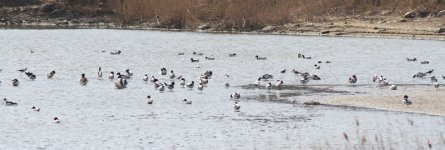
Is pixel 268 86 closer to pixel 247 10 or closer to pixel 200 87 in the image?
pixel 200 87

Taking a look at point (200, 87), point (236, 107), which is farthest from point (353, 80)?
point (236, 107)

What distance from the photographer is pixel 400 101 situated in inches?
890

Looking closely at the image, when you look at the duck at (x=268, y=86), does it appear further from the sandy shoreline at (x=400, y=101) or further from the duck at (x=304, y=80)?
the sandy shoreline at (x=400, y=101)

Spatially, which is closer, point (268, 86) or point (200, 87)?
point (200, 87)

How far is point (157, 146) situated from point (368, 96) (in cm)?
890

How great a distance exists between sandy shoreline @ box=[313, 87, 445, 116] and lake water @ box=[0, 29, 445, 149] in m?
0.61

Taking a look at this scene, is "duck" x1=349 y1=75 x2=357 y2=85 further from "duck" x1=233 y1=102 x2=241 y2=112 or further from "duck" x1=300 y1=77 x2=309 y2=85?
"duck" x1=233 y1=102 x2=241 y2=112

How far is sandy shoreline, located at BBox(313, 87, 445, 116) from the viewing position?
70.0 ft

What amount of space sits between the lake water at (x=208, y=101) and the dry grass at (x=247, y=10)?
618 cm

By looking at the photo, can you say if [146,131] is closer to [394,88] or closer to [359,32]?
[394,88]

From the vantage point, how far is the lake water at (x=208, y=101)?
17578 mm

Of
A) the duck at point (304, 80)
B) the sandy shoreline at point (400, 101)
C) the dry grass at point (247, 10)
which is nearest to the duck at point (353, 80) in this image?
the duck at point (304, 80)

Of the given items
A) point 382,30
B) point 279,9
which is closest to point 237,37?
point 279,9

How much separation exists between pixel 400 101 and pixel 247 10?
33.2 meters
